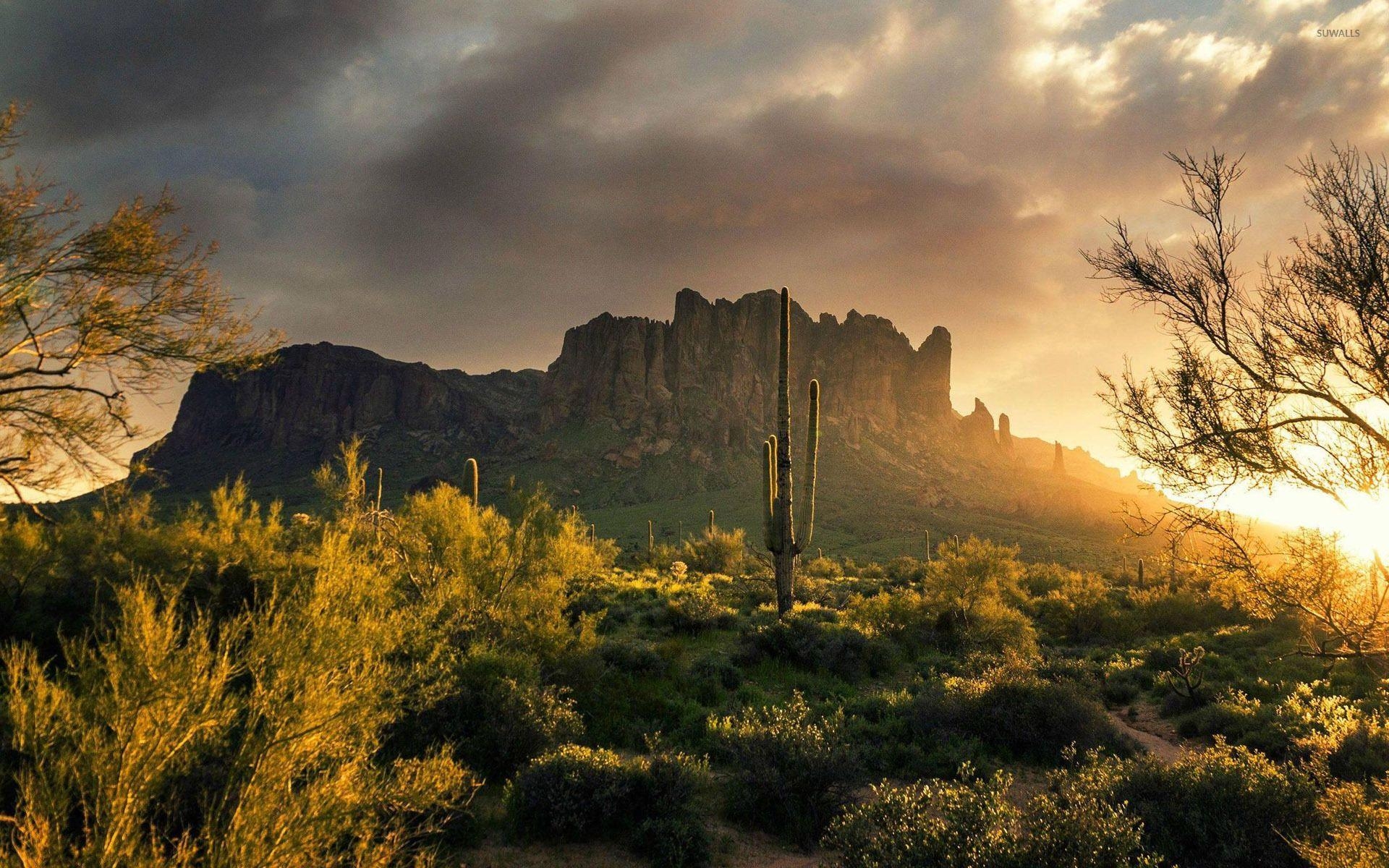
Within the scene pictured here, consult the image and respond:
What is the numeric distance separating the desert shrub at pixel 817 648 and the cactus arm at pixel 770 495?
3.21 m

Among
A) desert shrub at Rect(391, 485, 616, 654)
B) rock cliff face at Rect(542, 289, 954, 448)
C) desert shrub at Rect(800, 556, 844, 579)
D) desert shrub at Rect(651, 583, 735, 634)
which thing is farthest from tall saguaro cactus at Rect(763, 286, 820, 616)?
rock cliff face at Rect(542, 289, 954, 448)

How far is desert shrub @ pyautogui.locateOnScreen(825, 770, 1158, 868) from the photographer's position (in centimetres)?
462

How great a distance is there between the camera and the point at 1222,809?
5898mm

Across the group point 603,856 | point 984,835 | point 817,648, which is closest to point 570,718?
point 603,856

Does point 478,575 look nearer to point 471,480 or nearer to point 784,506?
point 784,506

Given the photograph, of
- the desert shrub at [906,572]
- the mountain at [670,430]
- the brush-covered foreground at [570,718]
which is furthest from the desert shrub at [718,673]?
the mountain at [670,430]

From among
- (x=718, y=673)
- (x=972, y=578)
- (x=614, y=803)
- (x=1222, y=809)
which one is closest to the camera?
(x=1222, y=809)

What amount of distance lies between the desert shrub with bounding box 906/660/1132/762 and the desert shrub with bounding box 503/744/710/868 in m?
4.67

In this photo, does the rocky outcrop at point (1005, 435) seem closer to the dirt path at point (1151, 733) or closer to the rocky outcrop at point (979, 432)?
the rocky outcrop at point (979, 432)

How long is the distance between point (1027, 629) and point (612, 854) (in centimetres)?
1481

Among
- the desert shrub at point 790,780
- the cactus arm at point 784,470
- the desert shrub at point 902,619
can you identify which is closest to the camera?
the desert shrub at point 790,780

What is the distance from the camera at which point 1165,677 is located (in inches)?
520

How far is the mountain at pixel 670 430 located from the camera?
263 feet

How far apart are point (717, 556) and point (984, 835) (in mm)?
28207
